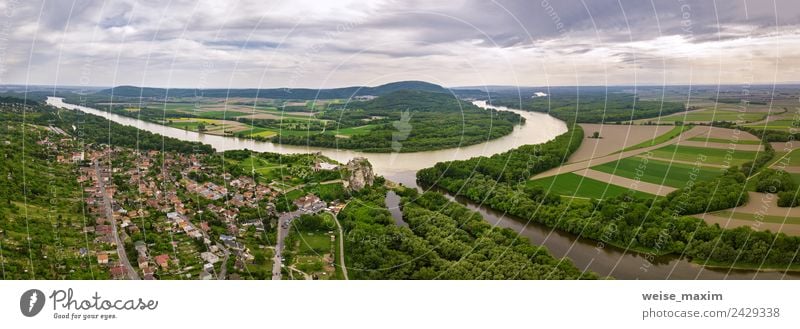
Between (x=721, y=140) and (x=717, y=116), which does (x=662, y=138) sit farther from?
(x=717, y=116)

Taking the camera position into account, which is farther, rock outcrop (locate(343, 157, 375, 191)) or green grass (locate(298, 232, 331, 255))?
rock outcrop (locate(343, 157, 375, 191))

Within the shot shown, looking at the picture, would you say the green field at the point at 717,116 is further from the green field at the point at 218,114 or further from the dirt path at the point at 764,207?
the green field at the point at 218,114

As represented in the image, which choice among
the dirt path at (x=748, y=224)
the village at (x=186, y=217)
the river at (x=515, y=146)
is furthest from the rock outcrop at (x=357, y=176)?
the dirt path at (x=748, y=224)

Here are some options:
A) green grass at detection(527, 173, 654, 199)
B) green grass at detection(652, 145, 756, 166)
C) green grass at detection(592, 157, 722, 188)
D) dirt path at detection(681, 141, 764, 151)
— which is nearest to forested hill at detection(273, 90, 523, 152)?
green grass at detection(527, 173, 654, 199)

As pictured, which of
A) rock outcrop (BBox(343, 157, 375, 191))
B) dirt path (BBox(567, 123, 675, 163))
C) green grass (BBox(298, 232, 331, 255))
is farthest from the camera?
dirt path (BBox(567, 123, 675, 163))

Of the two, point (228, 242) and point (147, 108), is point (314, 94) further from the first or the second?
point (147, 108)

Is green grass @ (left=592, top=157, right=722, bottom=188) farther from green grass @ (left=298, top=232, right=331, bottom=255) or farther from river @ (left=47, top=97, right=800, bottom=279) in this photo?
green grass @ (left=298, top=232, right=331, bottom=255)

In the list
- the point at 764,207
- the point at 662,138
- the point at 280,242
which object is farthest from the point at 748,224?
the point at 280,242
